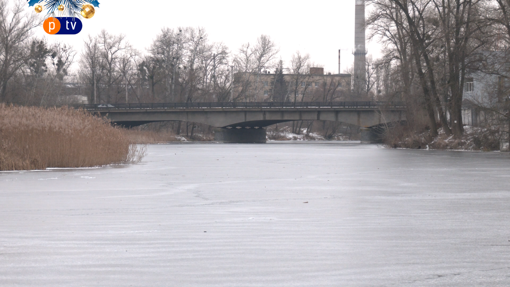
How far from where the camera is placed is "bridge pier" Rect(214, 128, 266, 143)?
81.7 m

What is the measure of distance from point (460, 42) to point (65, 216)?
36.7m

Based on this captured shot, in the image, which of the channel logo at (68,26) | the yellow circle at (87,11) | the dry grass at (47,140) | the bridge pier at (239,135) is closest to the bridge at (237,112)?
the bridge pier at (239,135)

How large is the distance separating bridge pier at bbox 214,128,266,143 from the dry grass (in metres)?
56.4

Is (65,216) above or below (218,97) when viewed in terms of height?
below

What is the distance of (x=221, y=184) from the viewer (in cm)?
1748

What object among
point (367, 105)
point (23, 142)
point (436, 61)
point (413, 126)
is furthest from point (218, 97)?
point (23, 142)

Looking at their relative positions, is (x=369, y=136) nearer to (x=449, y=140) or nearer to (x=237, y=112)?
(x=237, y=112)

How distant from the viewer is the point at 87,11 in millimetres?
14570

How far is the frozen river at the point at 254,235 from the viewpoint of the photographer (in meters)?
6.15

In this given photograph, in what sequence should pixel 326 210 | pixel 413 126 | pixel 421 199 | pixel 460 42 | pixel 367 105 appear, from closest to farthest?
pixel 326 210, pixel 421 199, pixel 460 42, pixel 413 126, pixel 367 105

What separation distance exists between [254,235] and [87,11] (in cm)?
791

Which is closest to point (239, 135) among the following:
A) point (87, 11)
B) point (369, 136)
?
point (369, 136)

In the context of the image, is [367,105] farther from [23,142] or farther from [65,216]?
[65,216]

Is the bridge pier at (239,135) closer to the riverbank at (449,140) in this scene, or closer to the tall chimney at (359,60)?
the tall chimney at (359,60)
